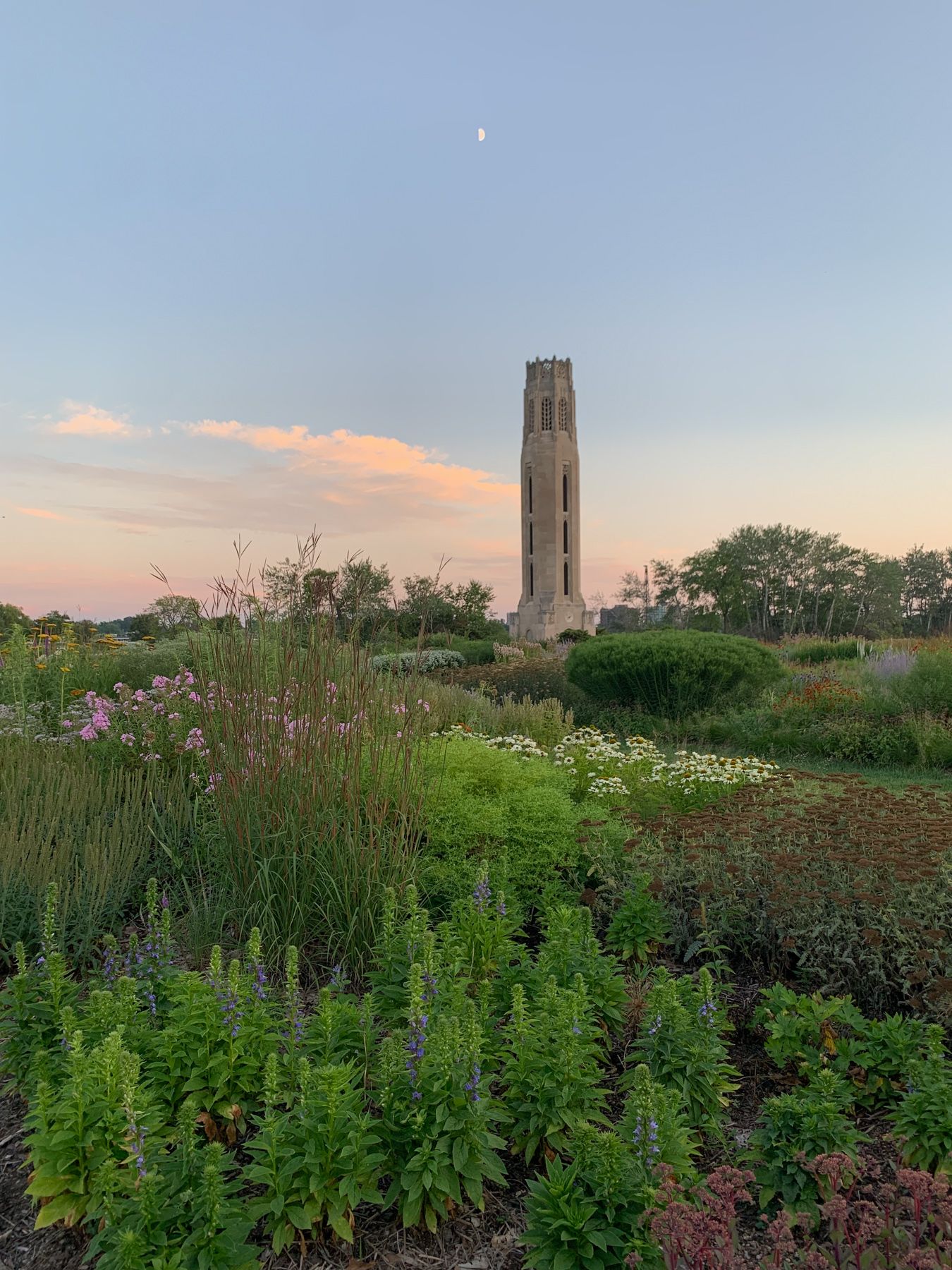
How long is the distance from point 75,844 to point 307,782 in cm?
170

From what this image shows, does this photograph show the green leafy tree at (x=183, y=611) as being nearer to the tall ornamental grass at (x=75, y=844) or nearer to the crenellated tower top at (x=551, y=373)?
the tall ornamental grass at (x=75, y=844)

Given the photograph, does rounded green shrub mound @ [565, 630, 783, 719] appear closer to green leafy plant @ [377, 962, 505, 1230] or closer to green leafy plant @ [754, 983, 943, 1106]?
green leafy plant @ [754, 983, 943, 1106]

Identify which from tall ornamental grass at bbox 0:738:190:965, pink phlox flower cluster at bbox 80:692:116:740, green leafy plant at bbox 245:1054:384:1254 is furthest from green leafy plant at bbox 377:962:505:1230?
pink phlox flower cluster at bbox 80:692:116:740

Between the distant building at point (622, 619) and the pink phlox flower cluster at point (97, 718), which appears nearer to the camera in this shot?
the pink phlox flower cluster at point (97, 718)

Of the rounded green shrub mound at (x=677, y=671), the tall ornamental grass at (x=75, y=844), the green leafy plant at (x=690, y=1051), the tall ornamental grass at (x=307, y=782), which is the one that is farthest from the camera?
the rounded green shrub mound at (x=677, y=671)

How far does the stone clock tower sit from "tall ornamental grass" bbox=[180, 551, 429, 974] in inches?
2200

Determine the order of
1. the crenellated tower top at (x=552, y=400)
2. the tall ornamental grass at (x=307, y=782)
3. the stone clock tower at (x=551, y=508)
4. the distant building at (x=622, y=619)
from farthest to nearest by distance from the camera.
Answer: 1. the crenellated tower top at (x=552, y=400)
2. the stone clock tower at (x=551, y=508)
3. the distant building at (x=622, y=619)
4. the tall ornamental grass at (x=307, y=782)

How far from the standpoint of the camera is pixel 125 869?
378 centimetres

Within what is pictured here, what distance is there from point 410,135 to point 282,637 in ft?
25.4

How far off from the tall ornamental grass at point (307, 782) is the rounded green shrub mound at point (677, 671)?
23.8 ft

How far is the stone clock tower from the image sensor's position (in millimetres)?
60469

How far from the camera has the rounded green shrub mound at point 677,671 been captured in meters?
10.4

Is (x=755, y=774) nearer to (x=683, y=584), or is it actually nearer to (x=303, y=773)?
(x=303, y=773)

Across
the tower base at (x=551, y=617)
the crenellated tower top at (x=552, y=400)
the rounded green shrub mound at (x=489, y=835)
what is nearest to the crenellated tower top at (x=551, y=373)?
the crenellated tower top at (x=552, y=400)
